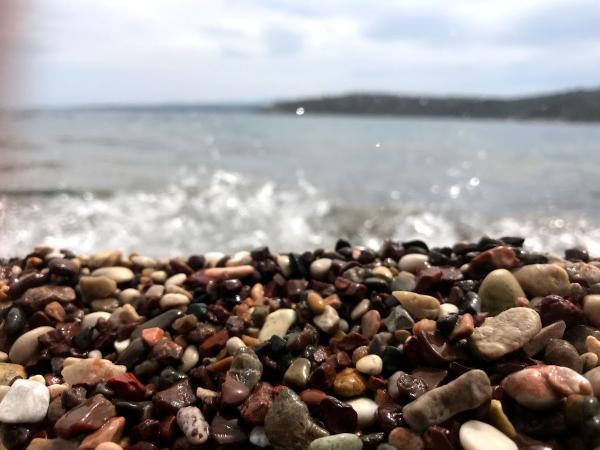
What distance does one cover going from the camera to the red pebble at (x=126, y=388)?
1939 mm

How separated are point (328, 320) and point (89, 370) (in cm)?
89

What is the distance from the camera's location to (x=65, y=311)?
8.25 ft

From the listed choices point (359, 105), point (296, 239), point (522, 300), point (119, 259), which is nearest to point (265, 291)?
point (119, 259)

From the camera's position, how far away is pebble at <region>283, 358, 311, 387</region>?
6.24 ft

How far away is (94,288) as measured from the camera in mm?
2623

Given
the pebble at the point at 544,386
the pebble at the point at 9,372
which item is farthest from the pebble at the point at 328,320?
the pebble at the point at 9,372

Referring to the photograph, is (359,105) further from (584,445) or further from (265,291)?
(584,445)

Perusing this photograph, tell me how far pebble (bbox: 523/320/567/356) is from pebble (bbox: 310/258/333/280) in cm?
97

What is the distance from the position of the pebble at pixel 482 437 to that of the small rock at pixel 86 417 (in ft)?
3.54

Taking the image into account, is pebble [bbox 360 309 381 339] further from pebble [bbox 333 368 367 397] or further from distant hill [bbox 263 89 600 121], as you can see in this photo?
distant hill [bbox 263 89 600 121]

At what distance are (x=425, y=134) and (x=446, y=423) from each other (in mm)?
11404

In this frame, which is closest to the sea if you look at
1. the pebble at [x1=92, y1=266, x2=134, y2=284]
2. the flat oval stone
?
the pebble at [x1=92, y1=266, x2=134, y2=284]

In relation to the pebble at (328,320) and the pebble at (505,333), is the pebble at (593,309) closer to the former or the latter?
the pebble at (505,333)

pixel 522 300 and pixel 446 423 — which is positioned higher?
pixel 522 300
